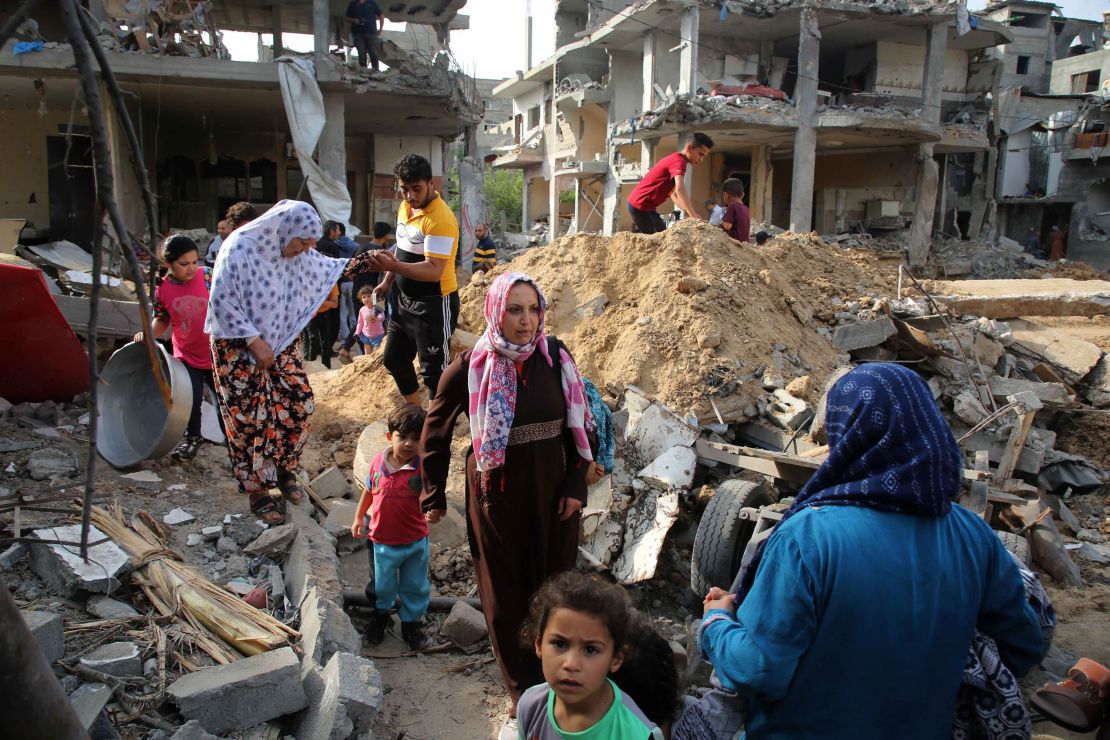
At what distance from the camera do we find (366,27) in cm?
1341

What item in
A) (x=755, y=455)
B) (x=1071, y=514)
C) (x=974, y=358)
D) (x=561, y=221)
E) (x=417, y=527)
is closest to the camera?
(x=417, y=527)

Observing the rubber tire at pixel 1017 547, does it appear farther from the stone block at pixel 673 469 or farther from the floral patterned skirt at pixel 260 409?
the floral patterned skirt at pixel 260 409

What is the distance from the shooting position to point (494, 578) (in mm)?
3043

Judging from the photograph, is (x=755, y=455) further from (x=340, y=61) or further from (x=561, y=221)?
(x=561, y=221)

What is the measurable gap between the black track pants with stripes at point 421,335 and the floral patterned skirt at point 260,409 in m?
0.86

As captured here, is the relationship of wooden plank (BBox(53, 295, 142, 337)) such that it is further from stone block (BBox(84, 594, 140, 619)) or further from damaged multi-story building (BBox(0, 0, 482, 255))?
damaged multi-story building (BBox(0, 0, 482, 255))

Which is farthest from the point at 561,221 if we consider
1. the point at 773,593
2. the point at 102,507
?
the point at 773,593

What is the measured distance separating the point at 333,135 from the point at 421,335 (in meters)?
9.19

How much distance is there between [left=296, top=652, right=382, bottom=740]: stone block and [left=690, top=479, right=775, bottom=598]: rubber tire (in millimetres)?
1989

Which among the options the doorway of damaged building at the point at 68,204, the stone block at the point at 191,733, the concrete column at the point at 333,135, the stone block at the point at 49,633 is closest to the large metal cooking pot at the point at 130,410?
the stone block at the point at 49,633

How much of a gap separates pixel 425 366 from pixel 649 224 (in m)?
3.47

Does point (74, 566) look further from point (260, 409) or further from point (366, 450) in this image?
point (366, 450)

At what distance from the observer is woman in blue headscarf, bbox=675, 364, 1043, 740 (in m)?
1.60

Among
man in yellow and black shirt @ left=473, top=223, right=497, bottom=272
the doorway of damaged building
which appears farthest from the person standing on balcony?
the doorway of damaged building
